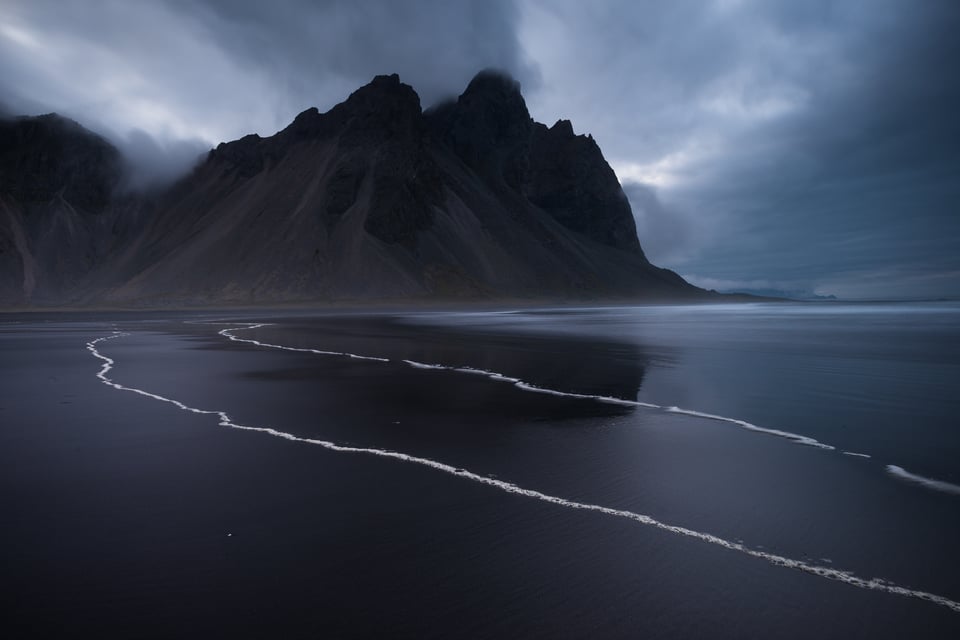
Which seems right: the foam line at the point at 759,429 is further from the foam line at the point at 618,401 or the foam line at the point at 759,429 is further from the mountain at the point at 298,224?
the mountain at the point at 298,224

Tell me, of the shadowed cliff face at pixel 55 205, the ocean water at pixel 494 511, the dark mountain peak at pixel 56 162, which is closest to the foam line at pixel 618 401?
the ocean water at pixel 494 511

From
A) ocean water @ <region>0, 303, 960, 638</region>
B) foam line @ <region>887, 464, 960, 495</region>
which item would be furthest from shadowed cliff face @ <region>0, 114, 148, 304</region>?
foam line @ <region>887, 464, 960, 495</region>

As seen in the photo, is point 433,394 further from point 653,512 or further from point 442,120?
point 442,120

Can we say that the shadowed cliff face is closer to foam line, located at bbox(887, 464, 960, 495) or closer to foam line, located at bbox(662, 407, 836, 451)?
foam line, located at bbox(662, 407, 836, 451)

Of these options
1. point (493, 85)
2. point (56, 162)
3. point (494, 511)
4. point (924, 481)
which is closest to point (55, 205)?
point (56, 162)

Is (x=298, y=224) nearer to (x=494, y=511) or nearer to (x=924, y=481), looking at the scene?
(x=494, y=511)

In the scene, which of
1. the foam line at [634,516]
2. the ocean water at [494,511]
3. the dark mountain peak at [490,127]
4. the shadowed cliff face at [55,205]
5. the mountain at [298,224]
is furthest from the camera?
the dark mountain peak at [490,127]

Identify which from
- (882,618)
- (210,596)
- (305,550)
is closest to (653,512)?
(882,618)
